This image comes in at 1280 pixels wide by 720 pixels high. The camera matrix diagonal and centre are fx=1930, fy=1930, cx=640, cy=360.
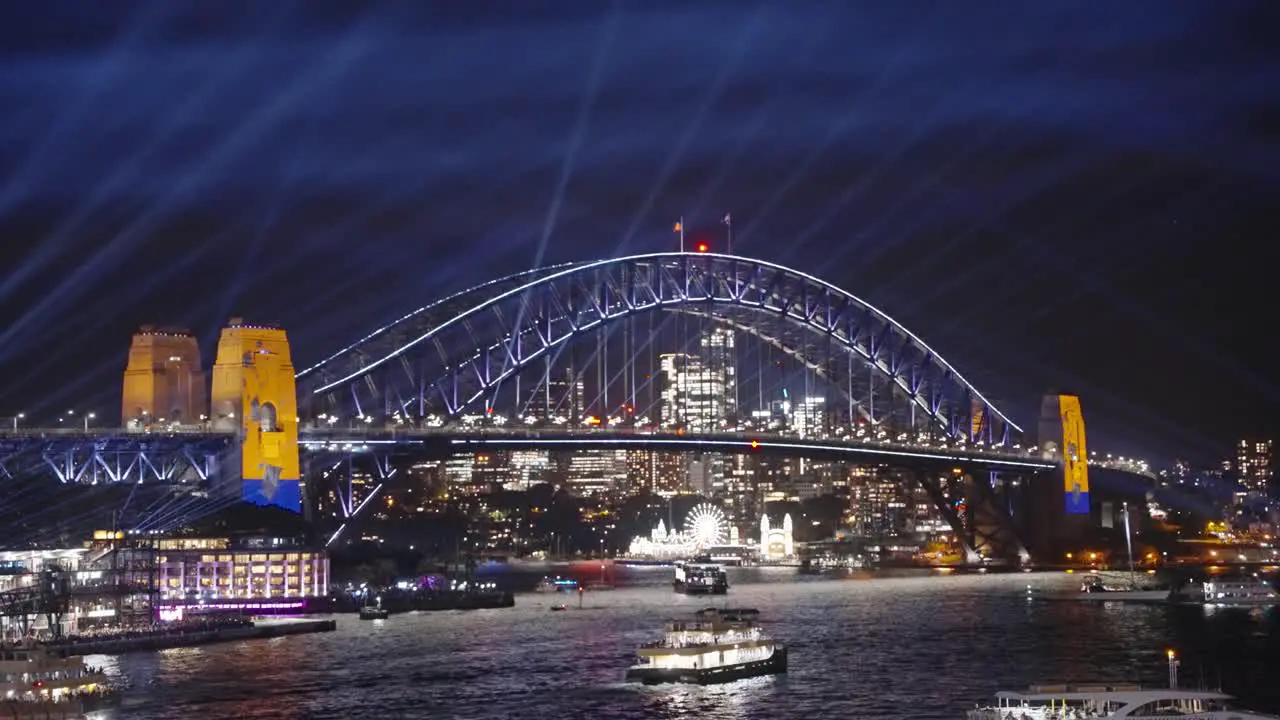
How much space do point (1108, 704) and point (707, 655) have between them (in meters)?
18.1

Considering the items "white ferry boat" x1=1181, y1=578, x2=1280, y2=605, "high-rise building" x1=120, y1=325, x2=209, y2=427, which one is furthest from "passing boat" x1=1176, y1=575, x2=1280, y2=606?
"high-rise building" x1=120, y1=325, x2=209, y2=427

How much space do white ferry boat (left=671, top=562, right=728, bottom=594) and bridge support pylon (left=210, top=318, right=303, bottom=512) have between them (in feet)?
82.4

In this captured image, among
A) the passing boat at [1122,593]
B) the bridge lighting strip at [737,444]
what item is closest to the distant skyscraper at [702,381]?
the bridge lighting strip at [737,444]

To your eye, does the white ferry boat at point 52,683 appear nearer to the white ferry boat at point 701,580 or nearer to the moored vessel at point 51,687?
the moored vessel at point 51,687

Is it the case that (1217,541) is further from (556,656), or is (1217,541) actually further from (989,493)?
(556,656)

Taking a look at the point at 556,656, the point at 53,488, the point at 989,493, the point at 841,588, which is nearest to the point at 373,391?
the point at 53,488

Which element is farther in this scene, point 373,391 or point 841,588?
point 841,588

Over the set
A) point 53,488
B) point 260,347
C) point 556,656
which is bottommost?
point 556,656

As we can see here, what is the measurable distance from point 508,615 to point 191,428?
17.3 m

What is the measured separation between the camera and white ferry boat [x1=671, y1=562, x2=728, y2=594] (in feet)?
349

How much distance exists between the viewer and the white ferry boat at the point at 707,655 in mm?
58375

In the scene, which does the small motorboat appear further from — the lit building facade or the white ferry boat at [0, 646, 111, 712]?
the white ferry boat at [0, 646, 111, 712]

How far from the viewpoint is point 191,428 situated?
90.2 metres

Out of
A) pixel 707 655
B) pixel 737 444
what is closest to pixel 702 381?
pixel 737 444
